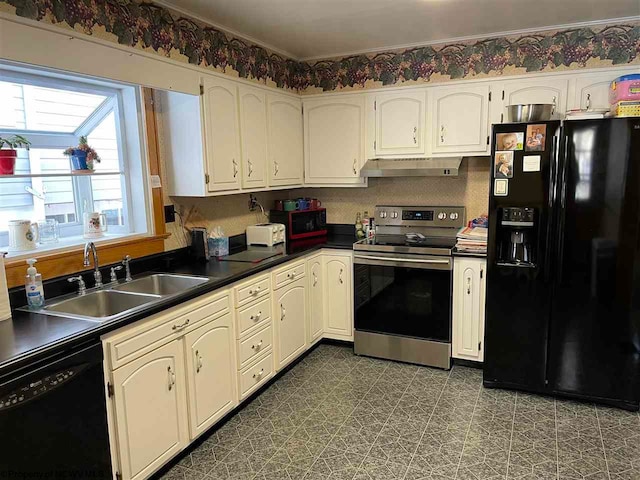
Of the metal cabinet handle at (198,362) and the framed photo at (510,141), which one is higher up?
the framed photo at (510,141)

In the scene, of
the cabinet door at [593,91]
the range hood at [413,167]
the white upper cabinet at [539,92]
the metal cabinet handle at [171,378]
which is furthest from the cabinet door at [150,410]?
the cabinet door at [593,91]

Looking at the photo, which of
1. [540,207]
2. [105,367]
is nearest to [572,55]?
[540,207]

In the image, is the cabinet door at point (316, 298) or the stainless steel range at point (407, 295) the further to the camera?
the cabinet door at point (316, 298)

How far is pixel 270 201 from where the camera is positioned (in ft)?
14.1

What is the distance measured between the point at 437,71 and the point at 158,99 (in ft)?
7.25

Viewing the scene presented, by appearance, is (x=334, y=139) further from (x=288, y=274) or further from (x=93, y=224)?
(x=93, y=224)

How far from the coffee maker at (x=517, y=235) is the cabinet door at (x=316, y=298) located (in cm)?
142

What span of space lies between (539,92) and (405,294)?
1.78m

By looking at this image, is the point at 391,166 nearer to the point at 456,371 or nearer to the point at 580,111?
the point at 580,111

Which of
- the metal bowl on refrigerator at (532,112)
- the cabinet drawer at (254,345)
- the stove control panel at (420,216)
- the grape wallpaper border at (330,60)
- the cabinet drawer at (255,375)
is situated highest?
the grape wallpaper border at (330,60)

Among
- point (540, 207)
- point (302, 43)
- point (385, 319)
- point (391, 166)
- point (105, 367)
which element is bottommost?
point (385, 319)

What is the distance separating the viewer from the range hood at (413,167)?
3.56 meters

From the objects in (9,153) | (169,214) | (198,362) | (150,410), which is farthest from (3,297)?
(169,214)

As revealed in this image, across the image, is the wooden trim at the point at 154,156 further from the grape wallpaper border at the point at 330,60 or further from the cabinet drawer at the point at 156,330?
the cabinet drawer at the point at 156,330
